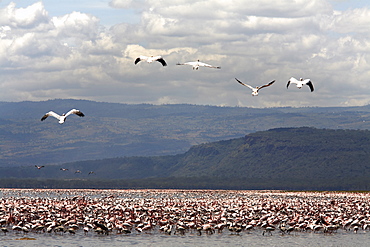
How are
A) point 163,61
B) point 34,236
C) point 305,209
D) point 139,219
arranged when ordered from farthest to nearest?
point 305,209 → point 139,219 → point 34,236 → point 163,61

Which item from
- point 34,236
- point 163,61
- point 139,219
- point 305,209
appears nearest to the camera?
point 163,61

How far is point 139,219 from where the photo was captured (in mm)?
46344

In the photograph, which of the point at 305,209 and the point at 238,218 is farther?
the point at 305,209

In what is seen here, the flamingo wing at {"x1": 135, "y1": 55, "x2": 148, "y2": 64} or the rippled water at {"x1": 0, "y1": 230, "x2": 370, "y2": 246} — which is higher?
the flamingo wing at {"x1": 135, "y1": 55, "x2": 148, "y2": 64}

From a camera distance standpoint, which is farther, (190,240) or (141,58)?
(190,240)

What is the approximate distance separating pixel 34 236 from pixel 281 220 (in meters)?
18.0

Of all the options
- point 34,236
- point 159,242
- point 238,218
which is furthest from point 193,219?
point 34,236

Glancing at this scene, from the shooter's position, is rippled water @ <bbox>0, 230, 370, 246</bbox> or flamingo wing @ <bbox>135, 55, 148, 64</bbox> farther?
flamingo wing @ <bbox>135, 55, 148, 64</bbox>

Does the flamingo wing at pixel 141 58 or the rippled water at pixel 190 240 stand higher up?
the flamingo wing at pixel 141 58

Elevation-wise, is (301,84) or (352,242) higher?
(301,84)

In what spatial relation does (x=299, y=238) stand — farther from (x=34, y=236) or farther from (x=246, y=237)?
(x=34, y=236)

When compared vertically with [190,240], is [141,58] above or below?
above

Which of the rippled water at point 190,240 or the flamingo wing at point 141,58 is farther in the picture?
the flamingo wing at point 141,58

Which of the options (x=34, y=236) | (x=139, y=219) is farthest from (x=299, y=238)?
(x=34, y=236)
